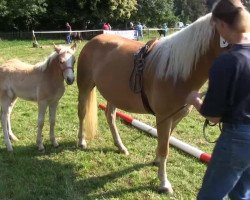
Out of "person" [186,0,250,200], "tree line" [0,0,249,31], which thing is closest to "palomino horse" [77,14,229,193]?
"person" [186,0,250,200]

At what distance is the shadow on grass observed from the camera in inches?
180

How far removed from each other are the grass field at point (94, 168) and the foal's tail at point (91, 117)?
0.57 ft

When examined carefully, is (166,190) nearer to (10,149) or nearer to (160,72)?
(160,72)

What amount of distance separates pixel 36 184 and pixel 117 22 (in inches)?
1622

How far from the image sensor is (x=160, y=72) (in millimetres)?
4348

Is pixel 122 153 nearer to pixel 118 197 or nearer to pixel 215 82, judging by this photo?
pixel 118 197

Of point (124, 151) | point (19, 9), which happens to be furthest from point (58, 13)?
point (124, 151)

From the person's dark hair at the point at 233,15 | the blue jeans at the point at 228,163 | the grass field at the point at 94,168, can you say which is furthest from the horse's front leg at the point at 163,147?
the person's dark hair at the point at 233,15

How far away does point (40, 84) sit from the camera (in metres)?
5.69

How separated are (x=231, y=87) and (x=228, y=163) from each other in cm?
54

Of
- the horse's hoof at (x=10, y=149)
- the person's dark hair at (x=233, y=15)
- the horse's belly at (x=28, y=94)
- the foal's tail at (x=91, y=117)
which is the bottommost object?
the horse's hoof at (x=10, y=149)

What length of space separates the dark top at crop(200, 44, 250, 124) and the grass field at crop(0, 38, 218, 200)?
7.12 feet

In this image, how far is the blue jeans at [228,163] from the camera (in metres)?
2.60

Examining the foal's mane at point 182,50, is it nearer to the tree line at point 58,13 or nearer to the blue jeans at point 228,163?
the blue jeans at point 228,163
